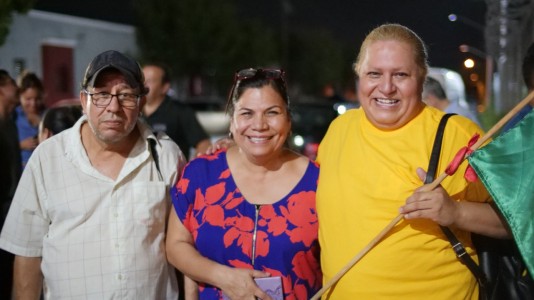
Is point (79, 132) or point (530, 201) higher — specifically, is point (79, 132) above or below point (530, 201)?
above

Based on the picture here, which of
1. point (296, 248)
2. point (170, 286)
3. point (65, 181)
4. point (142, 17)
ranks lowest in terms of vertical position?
point (170, 286)

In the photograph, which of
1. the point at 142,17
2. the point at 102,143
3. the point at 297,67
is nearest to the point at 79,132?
the point at 102,143

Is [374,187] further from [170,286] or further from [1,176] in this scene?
[1,176]

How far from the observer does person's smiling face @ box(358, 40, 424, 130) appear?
2736 mm

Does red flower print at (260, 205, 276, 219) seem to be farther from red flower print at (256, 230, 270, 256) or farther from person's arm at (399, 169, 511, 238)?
person's arm at (399, 169, 511, 238)

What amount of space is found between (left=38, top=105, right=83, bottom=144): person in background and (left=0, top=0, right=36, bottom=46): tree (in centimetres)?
527

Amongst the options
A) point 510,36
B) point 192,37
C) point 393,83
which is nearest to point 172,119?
point 393,83

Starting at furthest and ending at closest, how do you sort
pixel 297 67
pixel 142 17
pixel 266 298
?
1. pixel 297 67
2. pixel 142 17
3. pixel 266 298

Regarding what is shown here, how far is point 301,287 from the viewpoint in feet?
9.80

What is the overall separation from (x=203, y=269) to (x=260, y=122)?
2.52ft

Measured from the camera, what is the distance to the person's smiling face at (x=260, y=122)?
306 centimetres

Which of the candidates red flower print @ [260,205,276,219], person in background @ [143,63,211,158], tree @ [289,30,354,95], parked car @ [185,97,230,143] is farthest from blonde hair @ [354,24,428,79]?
tree @ [289,30,354,95]

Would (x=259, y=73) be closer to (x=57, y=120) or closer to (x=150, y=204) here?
(x=150, y=204)

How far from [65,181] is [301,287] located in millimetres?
1282
